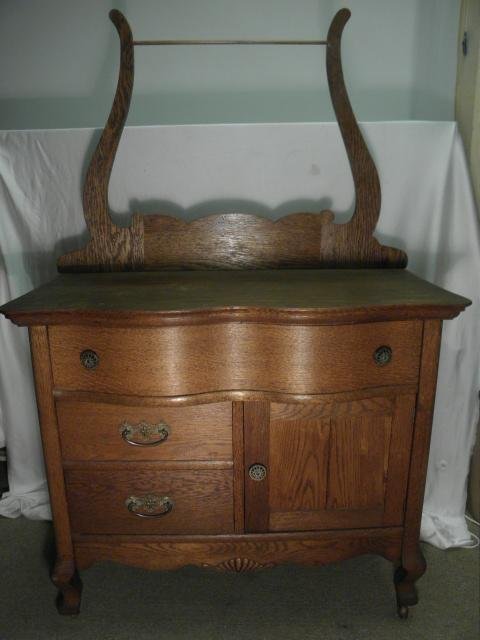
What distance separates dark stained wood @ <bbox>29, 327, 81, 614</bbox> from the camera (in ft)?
3.42

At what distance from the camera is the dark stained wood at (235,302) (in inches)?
38.3

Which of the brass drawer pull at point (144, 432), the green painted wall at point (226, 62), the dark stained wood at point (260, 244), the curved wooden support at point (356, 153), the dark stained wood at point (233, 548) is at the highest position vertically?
the green painted wall at point (226, 62)

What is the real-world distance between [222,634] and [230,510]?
14.2 inches

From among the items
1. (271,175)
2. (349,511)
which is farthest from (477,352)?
(271,175)

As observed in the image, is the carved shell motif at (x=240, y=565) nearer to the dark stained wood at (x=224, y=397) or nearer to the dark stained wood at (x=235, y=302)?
the dark stained wood at (x=224, y=397)

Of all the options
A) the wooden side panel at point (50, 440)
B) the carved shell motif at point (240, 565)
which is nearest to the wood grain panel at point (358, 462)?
the carved shell motif at point (240, 565)

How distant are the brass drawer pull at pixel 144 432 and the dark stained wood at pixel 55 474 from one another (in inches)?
6.5

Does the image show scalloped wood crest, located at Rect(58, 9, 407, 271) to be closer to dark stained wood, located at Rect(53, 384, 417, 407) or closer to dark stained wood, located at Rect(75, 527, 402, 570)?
dark stained wood, located at Rect(53, 384, 417, 407)

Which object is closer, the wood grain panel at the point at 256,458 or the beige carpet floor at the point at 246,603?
the wood grain panel at the point at 256,458

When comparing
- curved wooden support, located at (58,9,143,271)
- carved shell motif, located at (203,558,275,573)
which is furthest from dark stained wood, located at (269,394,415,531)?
curved wooden support, located at (58,9,143,271)

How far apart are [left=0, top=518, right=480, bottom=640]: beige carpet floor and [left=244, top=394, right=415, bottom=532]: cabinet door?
0.31 metres

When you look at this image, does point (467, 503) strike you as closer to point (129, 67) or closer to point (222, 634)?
point (222, 634)

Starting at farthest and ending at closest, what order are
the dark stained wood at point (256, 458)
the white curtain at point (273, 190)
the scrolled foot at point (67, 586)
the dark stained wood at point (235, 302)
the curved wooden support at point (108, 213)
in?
1. the white curtain at point (273, 190)
2. the curved wooden support at point (108, 213)
3. the scrolled foot at point (67, 586)
4. the dark stained wood at point (256, 458)
5. the dark stained wood at point (235, 302)

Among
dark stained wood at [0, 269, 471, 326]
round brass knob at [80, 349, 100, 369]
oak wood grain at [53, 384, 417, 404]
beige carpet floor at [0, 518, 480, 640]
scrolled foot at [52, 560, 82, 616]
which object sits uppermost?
dark stained wood at [0, 269, 471, 326]
